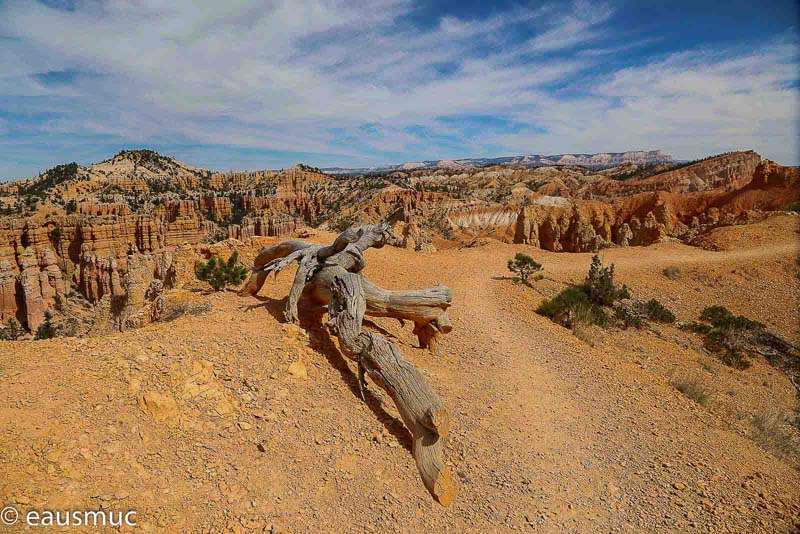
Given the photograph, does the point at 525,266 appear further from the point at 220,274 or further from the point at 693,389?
the point at 220,274

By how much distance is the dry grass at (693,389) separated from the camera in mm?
7502

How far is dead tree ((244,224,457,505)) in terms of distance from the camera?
15.9 ft

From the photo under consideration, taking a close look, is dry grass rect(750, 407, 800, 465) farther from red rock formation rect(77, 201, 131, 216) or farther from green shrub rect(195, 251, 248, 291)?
red rock formation rect(77, 201, 131, 216)

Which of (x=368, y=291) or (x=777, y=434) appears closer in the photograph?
(x=777, y=434)

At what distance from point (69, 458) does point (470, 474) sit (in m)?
4.23

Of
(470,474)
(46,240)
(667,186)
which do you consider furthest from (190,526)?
(667,186)

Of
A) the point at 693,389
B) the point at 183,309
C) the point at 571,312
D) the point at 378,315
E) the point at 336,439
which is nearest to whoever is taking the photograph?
the point at 336,439

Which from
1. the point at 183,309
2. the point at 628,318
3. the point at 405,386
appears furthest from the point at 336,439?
the point at 628,318

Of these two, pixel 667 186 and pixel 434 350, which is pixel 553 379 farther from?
pixel 667 186

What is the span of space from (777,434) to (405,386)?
6.70m

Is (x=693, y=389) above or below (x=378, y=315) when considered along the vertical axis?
below

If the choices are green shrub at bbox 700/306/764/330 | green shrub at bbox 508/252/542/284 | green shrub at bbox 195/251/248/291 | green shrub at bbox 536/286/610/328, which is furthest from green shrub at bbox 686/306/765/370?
green shrub at bbox 195/251/248/291

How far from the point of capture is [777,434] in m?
6.82

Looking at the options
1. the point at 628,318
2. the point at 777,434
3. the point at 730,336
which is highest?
the point at 628,318
